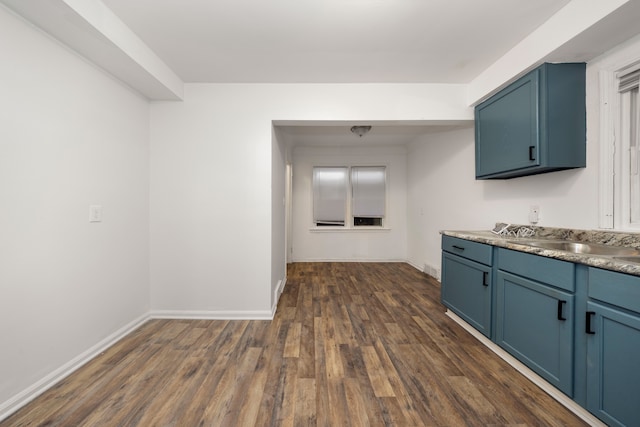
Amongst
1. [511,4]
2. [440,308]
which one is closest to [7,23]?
[511,4]

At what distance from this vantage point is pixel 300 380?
69.2 inches

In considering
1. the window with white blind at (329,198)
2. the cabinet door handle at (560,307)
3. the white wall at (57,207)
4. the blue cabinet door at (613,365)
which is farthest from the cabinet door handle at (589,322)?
the window with white blind at (329,198)

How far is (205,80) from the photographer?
2699mm

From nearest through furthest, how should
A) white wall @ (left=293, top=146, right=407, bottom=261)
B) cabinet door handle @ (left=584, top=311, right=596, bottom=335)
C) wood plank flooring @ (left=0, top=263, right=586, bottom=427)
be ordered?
cabinet door handle @ (left=584, top=311, right=596, bottom=335) → wood plank flooring @ (left=0, top=263, right=586, bottom=427) → white wall @ (left=293, top=146, right=407, bottom=261)

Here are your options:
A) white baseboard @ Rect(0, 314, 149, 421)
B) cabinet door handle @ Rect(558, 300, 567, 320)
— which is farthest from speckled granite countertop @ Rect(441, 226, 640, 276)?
white baseboard @ Rect(0, 314, 149, 421)

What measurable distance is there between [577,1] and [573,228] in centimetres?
154

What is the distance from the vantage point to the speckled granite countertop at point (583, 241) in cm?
124

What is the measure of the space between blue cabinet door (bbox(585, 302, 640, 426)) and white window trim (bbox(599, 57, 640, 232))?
0.85 m

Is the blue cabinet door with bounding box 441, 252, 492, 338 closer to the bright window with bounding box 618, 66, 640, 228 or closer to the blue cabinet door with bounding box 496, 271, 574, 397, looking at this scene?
the blue cabinet door with bounding box 496, 271, 574, 397

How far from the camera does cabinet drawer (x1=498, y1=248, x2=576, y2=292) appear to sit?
147 cm

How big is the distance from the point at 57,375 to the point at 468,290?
3228 millimetres

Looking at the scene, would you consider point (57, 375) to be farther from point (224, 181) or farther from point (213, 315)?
point (224, 181)

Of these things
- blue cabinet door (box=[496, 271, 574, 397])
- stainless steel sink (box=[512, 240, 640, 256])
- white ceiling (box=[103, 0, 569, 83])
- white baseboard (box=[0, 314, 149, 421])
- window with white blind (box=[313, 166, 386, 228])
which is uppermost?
white ceiling (box=[103, 0, 569, 83])

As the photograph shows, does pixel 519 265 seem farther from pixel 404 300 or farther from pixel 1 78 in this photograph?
pixel 1 78
